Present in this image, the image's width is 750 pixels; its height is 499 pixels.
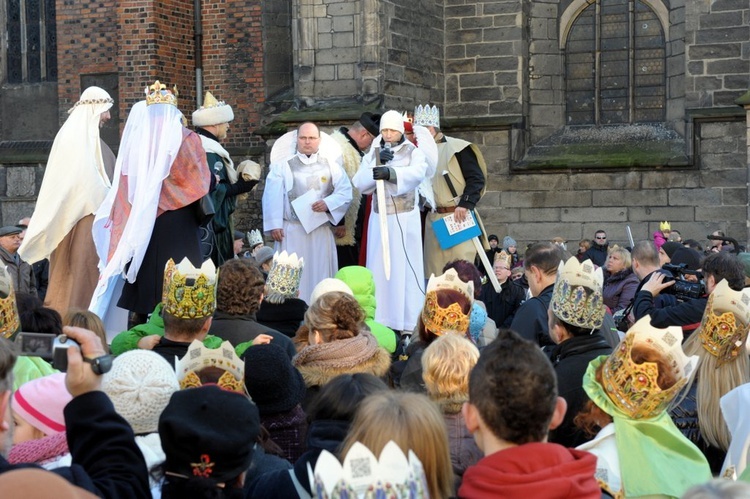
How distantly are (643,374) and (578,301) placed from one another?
1.26 m

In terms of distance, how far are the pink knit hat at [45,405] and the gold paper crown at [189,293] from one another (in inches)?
76.3

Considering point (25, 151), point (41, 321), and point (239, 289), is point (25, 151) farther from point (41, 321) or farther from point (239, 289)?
point (41, 321)

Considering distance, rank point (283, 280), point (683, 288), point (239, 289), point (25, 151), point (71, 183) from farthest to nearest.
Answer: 1. point (25, 151)
2. point (71, 183)
3. point (283, 280)
4. point (683, 288)
5. point (239, 289)

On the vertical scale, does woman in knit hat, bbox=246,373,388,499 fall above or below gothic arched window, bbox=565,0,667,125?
below

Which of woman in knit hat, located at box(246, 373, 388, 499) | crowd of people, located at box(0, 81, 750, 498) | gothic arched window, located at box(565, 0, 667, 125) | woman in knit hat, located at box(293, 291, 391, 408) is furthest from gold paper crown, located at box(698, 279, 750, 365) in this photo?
gothic arched window, located at box(565, 0, 667, 125)

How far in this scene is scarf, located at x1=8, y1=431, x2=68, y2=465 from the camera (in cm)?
400

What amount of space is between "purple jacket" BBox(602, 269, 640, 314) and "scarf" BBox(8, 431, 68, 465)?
7469 mm

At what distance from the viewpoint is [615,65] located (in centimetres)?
1934

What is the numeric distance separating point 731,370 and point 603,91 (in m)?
14.2

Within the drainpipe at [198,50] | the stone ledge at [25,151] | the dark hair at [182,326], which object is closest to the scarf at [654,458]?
the dark hair at [182,326]

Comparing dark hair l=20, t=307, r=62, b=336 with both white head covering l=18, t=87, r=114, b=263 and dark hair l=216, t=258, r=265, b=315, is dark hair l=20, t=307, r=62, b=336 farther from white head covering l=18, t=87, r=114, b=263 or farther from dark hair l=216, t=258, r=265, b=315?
white head covering l=18, t=87, r=114, b=263

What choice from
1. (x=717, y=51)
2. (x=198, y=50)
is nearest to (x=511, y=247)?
(x=717, y=51)

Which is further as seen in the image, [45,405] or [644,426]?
[644,426]

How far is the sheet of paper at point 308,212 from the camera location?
1155 cm
